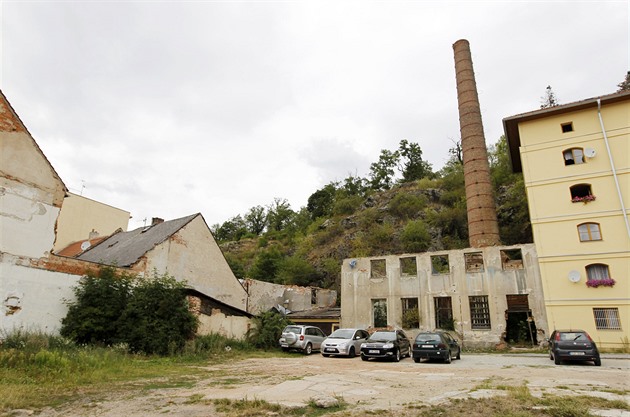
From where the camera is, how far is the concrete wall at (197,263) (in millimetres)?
22109

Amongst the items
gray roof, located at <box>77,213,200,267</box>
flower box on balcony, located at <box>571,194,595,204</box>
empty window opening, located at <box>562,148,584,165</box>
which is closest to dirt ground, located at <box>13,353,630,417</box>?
gray roof, located at <box>77,213,200,267</box>

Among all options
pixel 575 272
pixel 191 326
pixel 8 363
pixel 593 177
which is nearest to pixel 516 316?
pixel 575 272

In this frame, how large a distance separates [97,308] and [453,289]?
19.9 m

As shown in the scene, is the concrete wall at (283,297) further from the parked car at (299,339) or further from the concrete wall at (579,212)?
the concrete wall at (579,212)

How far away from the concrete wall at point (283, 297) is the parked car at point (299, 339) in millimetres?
8646

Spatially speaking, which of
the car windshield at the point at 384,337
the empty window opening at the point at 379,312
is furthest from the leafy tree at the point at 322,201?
the car windshield at the point at 384,337

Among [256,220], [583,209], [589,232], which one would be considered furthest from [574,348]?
[256,220]

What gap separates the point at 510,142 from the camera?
28.6 metres

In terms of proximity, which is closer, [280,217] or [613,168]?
[613,168]

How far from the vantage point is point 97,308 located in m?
16.6

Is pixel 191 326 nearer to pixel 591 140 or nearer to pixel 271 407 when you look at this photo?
pixel 271 407

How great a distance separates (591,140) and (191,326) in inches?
998

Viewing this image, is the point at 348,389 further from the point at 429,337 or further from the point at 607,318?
the point at 607,318

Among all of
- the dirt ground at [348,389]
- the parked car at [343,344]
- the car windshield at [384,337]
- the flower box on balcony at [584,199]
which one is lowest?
the dirt ground at [348,389]
